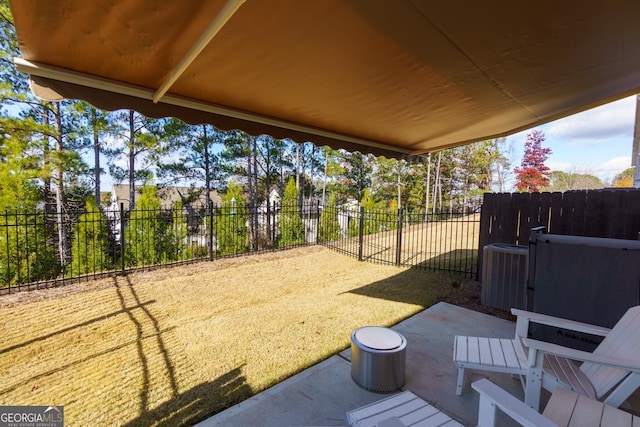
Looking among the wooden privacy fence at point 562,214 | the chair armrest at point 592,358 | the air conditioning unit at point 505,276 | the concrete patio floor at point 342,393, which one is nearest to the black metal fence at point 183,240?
the wooden privacy fence at point 562,214

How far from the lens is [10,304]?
4496 millimetres

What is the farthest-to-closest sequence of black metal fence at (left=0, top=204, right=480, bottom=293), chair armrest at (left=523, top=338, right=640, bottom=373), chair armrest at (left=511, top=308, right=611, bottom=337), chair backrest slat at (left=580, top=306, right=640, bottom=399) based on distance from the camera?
black metal fence at (left=0, top=204, right=480, bottom=293), chair armrest at (left=511, top=308, right=611, bottom=337), chair backrest slat at (left=580, top=306, right=640, bottom=399), chair armrest at (left=523, top=338, right=640, bottom=373)

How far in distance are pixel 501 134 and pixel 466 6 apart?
347 cm

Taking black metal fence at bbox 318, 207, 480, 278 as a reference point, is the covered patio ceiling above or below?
above

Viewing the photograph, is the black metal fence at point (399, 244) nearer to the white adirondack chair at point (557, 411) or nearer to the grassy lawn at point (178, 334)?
the grassy lawn at point (178, 334)

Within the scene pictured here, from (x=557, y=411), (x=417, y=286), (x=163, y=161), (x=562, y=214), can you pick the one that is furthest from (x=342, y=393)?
(x=163, y=161)

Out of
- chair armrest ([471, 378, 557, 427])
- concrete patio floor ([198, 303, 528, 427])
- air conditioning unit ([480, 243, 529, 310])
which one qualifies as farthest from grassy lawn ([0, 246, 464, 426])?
chair armrest ([471, 378, 557, 427])

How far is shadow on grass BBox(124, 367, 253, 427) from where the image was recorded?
7.00ft

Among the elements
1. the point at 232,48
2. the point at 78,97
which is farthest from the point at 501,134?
the point at 78,97

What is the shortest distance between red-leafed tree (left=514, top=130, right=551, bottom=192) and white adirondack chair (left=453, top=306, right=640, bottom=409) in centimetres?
2171

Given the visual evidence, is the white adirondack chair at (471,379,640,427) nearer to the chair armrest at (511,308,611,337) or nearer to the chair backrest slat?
the chair backrest slat

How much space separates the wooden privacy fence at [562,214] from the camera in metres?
3.66

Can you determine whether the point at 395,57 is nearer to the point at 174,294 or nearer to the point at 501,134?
the point at 501,134

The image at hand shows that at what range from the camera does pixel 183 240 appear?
10.1 meters
